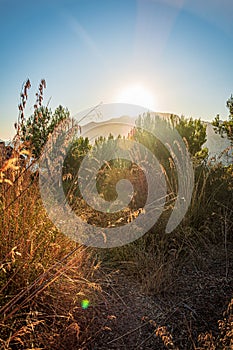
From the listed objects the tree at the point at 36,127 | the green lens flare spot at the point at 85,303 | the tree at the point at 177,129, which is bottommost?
the green lens flare spot at the point at 85,303

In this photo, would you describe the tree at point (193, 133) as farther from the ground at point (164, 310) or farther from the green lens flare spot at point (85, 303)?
the green lens flare spot at point (85, 303)

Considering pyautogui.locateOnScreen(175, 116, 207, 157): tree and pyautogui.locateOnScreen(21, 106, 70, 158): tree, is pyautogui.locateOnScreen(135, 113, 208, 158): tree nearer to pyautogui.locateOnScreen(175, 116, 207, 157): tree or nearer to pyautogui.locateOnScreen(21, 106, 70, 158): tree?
pyautogui.locateOnScreen(175, 116, 207, 157): tree

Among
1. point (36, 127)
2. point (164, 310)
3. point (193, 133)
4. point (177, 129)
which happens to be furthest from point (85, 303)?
point (193, 133)

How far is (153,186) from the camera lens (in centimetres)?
409

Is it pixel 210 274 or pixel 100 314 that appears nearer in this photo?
pixel 100 314

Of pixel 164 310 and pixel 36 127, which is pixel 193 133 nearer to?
pixel 36 127

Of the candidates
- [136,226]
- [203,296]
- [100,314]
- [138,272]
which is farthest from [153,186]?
[100,314]

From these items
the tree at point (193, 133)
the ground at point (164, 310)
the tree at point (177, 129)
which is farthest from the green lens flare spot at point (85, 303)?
the tree at point (193, 133)

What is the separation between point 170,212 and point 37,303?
2.00m

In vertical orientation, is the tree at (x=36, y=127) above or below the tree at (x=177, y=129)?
below

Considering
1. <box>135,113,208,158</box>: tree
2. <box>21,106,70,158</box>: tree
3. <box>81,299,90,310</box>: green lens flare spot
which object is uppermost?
<box>135,113,208,158</box>: tree

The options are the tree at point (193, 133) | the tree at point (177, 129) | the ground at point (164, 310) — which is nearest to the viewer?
the ground at point (164, 310)

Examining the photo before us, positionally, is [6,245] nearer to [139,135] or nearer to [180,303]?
[180,303]

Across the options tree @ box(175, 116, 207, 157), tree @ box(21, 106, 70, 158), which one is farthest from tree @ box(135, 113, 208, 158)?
tree @ box(21, 106, 70, 158)
